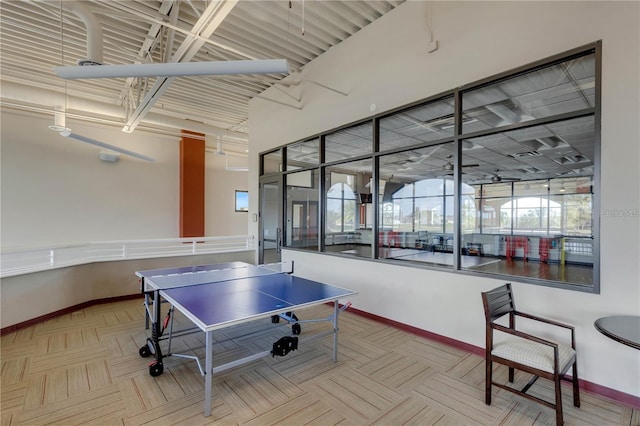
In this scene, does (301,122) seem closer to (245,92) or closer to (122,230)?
(245,92)

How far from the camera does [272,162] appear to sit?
6.58 metres

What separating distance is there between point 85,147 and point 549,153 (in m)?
11.7

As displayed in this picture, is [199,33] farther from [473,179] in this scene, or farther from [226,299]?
[473,179]

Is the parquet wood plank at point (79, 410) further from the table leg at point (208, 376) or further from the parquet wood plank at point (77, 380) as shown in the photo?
the table leg at point (208, 376)

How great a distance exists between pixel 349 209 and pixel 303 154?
8.57 feet

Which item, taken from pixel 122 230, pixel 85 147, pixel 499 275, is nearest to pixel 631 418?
pixel 499 275

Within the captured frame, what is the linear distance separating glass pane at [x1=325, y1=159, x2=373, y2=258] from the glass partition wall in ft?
0.13

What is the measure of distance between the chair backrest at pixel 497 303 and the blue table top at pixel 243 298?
1205 mm

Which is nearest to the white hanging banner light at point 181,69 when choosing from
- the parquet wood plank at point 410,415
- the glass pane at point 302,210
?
the parquet wood plank at point 410,415

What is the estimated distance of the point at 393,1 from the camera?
12.5ft

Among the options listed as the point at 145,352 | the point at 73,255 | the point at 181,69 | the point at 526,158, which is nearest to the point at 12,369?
the point at 145,352

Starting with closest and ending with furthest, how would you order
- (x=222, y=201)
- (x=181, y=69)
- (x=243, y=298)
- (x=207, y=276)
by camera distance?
(x=181, y=69)
(x=243, y=298)
(x=207, y=276)
(x=222, y=201)

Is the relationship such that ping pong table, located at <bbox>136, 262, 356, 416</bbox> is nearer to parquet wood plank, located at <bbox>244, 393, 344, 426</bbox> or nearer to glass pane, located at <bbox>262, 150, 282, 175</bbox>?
parquet wood plank, located at <bbox>244, 393, 344, 426</bbox>

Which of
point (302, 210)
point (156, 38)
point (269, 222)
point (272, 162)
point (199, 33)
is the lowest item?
point (269, 222)
